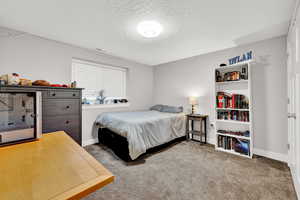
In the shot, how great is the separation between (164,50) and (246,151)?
277cm

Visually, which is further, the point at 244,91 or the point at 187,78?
the point at 187,78

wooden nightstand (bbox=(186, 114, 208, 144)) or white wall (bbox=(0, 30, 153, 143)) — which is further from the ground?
white wall (bbox=(0, 30, 153, 143))

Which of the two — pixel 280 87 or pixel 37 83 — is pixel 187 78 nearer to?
pixel 280 87

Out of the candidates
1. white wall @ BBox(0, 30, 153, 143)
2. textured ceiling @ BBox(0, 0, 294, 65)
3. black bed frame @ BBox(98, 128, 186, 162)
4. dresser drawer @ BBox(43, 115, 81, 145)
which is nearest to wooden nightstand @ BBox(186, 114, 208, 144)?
black bed frame @ BBox(98, 128, 186, 162)

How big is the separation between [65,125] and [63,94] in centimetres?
46

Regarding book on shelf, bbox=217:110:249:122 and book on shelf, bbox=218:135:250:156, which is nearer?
book on shelf, bbox=218:135:250:156

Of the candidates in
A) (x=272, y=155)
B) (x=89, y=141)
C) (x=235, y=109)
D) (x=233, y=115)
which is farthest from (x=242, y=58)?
(x=89, y=141)

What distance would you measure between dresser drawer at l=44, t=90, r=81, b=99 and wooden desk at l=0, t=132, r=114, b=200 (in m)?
1.16

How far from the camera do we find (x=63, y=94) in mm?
1877

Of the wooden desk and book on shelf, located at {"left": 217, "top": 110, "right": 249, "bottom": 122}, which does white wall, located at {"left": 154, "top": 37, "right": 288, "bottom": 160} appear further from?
the wooden desk

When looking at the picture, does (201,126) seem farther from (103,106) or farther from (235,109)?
(103,106)

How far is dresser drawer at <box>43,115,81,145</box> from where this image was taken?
175 centimetres

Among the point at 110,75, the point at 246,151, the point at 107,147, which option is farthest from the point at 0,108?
the point at 246,151

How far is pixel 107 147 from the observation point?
9.73 feet
